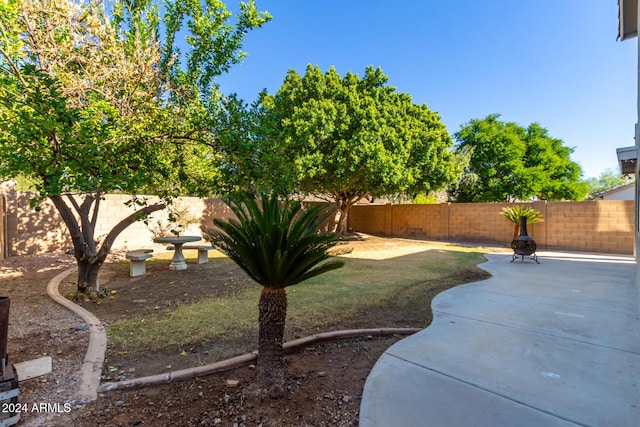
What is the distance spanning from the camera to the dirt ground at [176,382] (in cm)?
222

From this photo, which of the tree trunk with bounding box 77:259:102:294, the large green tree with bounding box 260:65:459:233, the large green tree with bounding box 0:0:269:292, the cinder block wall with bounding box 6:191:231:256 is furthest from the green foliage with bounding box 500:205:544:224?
the tree trunk with bounding box 77:259:102:294

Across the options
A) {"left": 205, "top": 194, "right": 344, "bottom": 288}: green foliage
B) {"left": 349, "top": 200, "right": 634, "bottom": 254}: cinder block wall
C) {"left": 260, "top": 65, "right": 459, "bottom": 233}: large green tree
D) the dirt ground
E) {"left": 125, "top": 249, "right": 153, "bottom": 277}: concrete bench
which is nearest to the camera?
the dirt ground

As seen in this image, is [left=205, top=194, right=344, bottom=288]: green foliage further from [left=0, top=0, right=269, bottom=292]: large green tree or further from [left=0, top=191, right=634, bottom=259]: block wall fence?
[left=0, top=191, right=634, bottom=259]: block wall fence

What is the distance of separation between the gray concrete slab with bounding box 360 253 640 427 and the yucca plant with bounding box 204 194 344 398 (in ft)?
2.53

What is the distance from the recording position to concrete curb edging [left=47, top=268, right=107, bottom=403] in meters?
2.52

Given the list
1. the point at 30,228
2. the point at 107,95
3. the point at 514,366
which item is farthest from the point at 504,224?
the point at 30,228

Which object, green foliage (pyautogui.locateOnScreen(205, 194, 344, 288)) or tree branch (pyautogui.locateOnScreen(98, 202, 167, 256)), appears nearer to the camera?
green foliage (pyautogui.locateOnScreen(205, 194, 344, 288))

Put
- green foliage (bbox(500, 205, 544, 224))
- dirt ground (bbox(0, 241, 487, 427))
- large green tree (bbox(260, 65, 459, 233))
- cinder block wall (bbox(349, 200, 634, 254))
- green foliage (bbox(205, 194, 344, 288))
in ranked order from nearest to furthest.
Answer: dirt ground (bbox(0, 241, 487, 427))
green foliage (bbox(205, 194, 344, 288))
cinder block wall (bbox(349, 200, 634, 254))
large green tree (bbox(260, 65, 459, 233))
green foliage (bbox(500, 205, 544, 224))

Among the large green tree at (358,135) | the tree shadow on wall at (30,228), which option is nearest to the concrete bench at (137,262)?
the tree shadow on wall at (30,228)

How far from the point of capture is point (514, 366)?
2.94 meters

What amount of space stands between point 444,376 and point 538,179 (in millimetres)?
24663

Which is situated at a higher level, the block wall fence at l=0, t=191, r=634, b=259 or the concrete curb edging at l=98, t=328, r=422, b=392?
the block wall fence at l=0, t=191, r=634, b=259

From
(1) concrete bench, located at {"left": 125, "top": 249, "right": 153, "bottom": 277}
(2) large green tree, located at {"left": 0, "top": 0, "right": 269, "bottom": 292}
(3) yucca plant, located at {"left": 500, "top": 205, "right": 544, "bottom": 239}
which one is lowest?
(1) concrete bench, located at {"left": 125, "top": 249, "right": 153, "bottom": 277}

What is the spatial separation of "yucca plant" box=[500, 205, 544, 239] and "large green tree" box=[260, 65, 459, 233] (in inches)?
110
